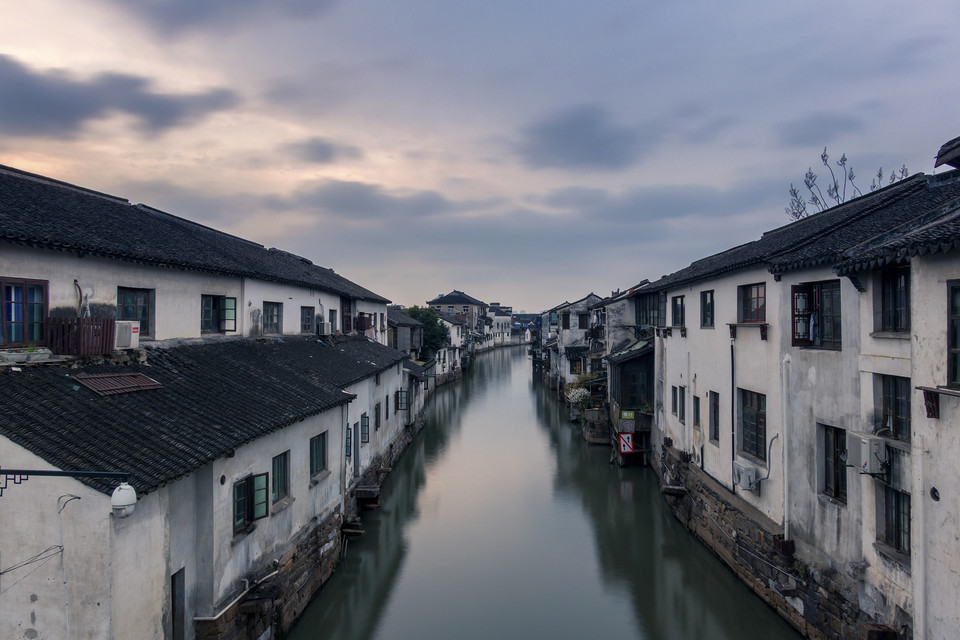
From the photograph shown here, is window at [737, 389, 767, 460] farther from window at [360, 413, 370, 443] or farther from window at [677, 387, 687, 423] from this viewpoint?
window at [360, 413, 370, 443]

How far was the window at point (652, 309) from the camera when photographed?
21.5 m

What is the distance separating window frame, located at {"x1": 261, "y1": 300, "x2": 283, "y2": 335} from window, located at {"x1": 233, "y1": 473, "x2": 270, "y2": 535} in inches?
305

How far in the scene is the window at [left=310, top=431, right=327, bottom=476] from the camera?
1284 centimetres

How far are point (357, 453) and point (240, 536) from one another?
8.73 m

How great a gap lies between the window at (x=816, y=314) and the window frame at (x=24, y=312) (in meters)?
13.0

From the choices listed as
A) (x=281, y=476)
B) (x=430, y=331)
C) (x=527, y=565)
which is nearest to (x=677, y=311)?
(x=527, y=565)

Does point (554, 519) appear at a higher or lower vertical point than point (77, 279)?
lower

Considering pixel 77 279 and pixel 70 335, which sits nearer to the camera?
pixel 70 335

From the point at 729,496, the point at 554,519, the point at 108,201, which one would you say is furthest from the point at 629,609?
the point at 108,201

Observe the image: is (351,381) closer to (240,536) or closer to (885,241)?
(240,536)

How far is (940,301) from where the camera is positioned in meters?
7.17

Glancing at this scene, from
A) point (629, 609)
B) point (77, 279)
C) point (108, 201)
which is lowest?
point (629, 609)

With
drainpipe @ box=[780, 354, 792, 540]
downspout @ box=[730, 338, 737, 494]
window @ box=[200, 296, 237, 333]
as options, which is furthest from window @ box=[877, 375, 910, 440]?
window @ box=[200, 296, 237, 333]

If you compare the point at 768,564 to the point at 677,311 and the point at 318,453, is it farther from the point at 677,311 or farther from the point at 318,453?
the point at 318,453
